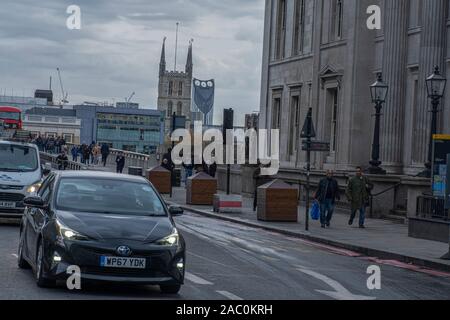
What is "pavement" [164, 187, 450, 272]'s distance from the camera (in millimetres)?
21828

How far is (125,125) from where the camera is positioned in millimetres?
175750

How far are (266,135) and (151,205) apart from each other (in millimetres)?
38764

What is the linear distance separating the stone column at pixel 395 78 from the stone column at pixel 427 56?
2.34 m

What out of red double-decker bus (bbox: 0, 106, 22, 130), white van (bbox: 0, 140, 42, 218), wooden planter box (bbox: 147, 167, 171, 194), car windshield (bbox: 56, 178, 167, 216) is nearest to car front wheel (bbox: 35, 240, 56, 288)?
car windshield (bbox: 56, 178, 167, 216)

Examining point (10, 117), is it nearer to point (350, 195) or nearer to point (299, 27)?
point (299, 27)

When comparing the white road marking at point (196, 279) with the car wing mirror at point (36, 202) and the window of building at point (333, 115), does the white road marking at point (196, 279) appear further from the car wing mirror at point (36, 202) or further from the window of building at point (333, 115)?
the window of building at point (333, 115)

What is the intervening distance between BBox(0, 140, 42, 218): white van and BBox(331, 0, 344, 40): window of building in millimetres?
21257

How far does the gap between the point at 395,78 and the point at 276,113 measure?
15.0 metres

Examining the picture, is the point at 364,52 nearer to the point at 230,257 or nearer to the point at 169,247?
the point at 230,257

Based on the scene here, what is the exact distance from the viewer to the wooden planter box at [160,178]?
4525cm

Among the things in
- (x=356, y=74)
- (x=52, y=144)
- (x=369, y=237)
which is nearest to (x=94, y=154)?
(x=52, y=144)

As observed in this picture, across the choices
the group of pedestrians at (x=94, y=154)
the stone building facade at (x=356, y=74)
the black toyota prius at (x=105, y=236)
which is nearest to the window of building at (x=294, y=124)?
the stone building facade at (x=356, y=74)

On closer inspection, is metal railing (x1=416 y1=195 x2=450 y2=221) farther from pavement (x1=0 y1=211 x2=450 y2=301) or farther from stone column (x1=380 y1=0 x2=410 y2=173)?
stone column (x1=380 y1=0 x2=410 y2=173)
